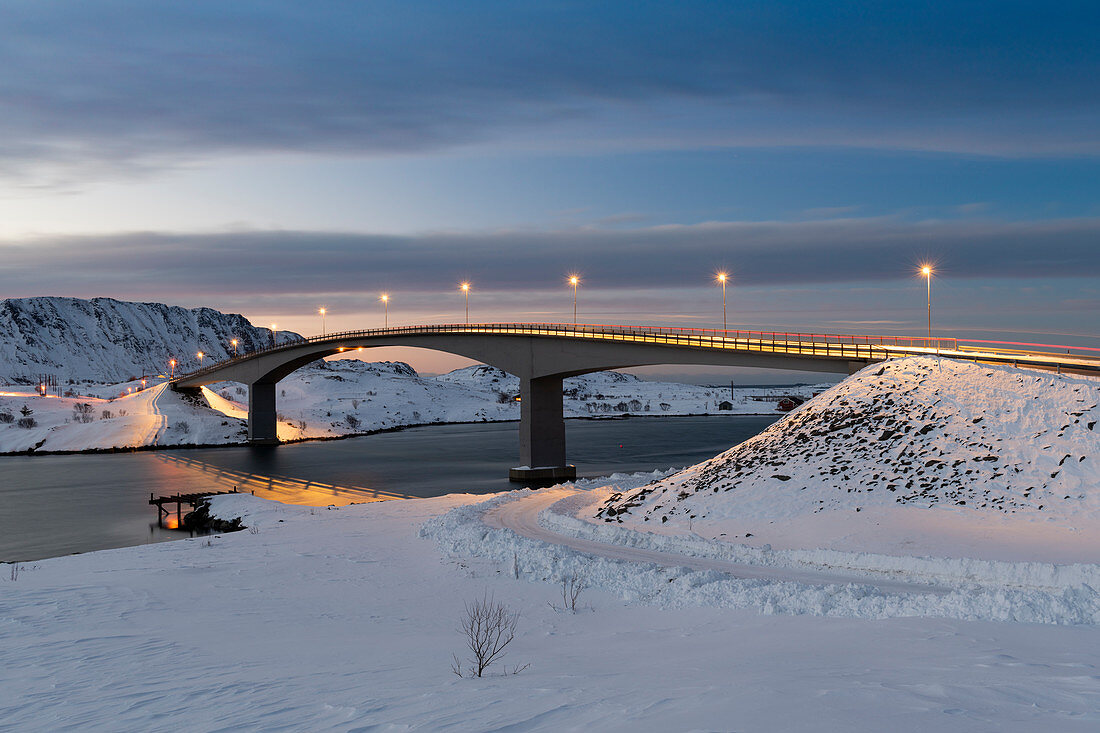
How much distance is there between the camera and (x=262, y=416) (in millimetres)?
107000

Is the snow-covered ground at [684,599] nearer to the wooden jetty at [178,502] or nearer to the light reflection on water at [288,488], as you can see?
the wooden jetty at [178,502]

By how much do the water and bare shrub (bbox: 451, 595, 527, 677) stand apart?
24645mm

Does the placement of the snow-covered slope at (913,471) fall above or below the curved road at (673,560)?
above

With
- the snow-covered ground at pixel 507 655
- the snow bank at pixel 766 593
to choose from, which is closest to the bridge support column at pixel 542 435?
the snow bank at pixel 766 593

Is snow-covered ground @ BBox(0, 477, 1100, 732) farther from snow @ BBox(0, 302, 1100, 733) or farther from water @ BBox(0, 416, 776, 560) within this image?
water @ BBox(0, 416, 776, 560)

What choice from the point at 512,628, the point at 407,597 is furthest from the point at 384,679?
the point at 407,597

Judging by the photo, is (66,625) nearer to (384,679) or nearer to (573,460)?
(384,679)

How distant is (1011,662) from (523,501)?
28298 millimetres

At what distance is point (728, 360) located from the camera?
164 feet

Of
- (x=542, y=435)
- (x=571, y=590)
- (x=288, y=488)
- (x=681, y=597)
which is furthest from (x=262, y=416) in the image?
(x=681, y=597)

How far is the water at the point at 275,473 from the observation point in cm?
4097

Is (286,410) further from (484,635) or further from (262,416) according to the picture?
(484,635)

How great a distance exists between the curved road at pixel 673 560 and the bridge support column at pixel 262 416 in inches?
3065

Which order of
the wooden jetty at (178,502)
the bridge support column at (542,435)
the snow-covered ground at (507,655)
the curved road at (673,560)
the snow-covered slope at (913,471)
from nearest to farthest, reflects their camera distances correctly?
1. the snow-covered ground at (507,655)
2. the curved road at (673,560)
3. the snow-covered slope at (913,471)
4. the wooden jetty at (178,502)
5. the bridge support column at (542,435)
